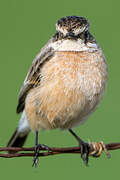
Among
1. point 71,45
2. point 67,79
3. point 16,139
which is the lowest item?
point 16,139

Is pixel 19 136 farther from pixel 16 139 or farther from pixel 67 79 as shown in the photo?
pixel 67 79

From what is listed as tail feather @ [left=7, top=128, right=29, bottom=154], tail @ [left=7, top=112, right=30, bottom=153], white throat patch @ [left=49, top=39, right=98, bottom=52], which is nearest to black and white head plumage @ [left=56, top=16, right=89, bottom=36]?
white throat patch @ [left=49, top=39, right=98, bottom=52]

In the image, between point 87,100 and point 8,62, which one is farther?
point 8,62

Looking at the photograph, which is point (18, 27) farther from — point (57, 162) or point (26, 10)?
point (57, 162)

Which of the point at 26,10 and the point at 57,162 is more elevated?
the point at 26,10

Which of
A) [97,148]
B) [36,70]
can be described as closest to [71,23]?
[36,70]

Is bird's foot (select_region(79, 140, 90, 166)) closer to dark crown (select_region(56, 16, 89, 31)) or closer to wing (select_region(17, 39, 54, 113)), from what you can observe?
wing (select_region(17, 39, 54, 113))

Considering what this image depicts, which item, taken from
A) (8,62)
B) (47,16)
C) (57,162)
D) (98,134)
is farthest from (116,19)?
(57,162)

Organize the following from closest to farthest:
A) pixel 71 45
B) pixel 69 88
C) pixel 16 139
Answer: pixel 69 88
pixel 71 45
pixel 16 139
